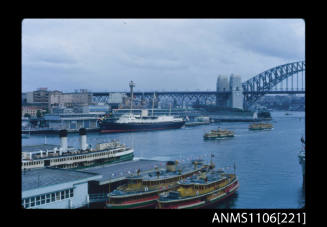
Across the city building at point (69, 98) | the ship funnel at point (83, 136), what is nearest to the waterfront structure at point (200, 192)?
the ship funnel at point (83, 136)

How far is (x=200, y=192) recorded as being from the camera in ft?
11.8

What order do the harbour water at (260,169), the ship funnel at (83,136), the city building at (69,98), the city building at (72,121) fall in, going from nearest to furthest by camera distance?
the harbour water at (260,169), the ship funnel at (83,136), the city building at (72,121), the city building at (69,98)

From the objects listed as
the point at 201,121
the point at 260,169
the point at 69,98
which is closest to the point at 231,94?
the point at 201,121

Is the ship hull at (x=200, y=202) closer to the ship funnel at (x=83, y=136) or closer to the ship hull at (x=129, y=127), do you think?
the ship funnel at (x=83, y=136)

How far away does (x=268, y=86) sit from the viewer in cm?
2472

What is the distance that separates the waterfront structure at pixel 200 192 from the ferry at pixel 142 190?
0.15 m

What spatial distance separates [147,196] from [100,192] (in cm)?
58

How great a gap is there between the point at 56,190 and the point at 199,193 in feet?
5.00

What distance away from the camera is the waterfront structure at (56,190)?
252 cm

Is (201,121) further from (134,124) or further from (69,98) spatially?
(69,98)

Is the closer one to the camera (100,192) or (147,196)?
(147,196)
